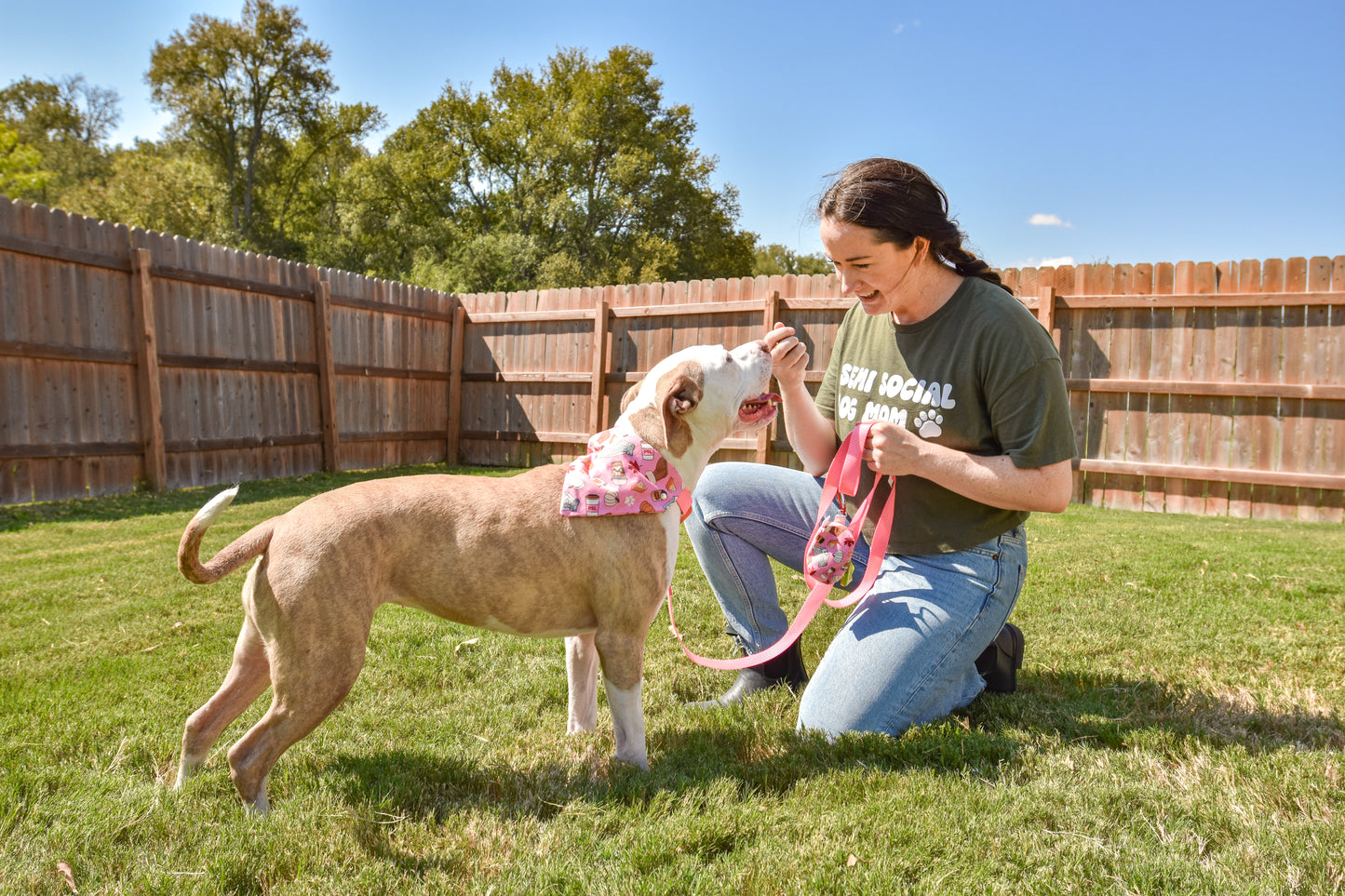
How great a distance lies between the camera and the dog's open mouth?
9.93ft

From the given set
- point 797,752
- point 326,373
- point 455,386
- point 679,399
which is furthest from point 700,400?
point 455,386

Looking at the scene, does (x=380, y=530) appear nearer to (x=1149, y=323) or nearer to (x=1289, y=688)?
(x=1289, y=688)

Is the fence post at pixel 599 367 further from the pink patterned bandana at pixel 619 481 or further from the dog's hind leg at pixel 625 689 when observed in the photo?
the dog's hind leg at pixel 625 689

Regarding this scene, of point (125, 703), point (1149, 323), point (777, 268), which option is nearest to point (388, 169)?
point (777, 268)

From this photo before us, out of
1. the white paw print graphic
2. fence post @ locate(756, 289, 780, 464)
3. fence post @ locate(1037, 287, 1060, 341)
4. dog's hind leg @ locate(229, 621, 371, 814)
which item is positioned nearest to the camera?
dog's hind leg @ locate(229, 621, 371, 814)

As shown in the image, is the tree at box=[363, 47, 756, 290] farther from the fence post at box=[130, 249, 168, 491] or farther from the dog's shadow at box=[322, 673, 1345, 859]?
the dog's shadow at box=[322, 673, 1345, 859]

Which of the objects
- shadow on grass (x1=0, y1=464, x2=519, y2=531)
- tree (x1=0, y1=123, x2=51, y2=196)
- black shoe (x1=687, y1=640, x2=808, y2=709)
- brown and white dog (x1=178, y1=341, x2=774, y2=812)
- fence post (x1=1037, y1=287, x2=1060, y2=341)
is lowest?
black shoe (x1=687, y1=640, x2=808, y2=709)

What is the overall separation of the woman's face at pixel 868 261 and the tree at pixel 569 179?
81.4 ft

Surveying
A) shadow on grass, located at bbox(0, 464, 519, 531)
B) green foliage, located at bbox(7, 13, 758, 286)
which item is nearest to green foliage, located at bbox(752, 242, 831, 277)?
green foliage, located at bbox(7, 13, 758, 286)

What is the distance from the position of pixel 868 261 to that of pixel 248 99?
107ft

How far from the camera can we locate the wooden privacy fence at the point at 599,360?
8023mm

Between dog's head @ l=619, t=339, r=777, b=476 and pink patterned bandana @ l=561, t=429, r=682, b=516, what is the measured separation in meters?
0.09

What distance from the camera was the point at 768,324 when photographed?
1004cm

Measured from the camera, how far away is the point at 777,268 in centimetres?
4822
